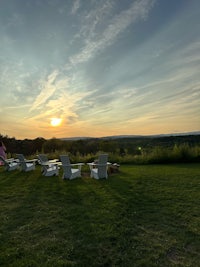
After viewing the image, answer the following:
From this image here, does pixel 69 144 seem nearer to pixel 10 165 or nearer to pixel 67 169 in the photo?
pixel 10 165

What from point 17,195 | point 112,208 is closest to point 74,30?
point 17,195

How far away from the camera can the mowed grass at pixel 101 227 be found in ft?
10.8

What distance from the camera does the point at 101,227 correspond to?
434 centimetres

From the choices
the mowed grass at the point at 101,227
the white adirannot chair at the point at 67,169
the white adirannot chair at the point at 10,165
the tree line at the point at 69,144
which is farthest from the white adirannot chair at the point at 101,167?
the tree line at the point at 69,144

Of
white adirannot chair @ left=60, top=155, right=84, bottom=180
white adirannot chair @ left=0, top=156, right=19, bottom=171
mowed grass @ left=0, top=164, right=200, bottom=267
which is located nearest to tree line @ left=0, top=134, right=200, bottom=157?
white adirannot chair @ left=0, top=156, right=19, bottom=171

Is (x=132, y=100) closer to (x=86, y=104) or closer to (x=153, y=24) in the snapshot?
(x=86, y=104)

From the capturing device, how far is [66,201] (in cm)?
633

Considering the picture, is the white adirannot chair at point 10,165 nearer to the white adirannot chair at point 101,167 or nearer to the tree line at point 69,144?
the white adirannot chair at point 101,167

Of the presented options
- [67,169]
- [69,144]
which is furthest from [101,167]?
[69,144]

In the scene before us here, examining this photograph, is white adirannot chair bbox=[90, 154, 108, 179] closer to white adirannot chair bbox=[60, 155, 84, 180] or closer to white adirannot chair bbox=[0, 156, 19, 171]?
white adirannot chair bbox=[60, 155, 84, 180]

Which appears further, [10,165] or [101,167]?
[10,165]

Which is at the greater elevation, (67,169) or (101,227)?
(67,169)

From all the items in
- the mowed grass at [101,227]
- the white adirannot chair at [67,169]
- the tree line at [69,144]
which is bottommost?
the mowed grass at [101,227]

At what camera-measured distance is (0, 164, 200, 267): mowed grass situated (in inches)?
129
